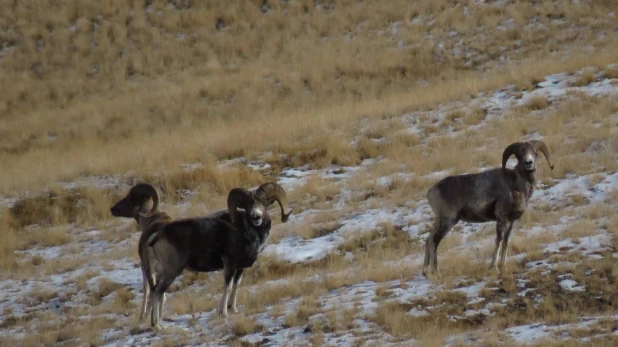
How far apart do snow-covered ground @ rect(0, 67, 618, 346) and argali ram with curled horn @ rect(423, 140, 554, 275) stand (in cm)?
61

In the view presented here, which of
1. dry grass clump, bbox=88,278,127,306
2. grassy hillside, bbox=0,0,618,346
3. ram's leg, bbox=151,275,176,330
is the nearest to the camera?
grassy hillside, bbox=0,0,618,346

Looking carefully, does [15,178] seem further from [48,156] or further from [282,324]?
[282,324]

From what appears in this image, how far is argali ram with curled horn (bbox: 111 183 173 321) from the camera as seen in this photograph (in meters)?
12.7

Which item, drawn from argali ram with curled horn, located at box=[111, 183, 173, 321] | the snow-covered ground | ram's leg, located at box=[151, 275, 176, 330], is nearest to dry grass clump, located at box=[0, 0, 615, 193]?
the snow-covered ground

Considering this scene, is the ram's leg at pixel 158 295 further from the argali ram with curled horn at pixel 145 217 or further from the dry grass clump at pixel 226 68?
the dry grass clump at pixel 226 68

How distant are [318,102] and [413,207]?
12017 millimetres

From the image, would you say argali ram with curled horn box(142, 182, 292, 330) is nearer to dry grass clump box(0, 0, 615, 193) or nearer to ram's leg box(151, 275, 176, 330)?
ram's leg box(151, 275, 176, 330)

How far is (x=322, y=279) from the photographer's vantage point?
46.8 feet

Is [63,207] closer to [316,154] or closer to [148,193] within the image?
[316,154]

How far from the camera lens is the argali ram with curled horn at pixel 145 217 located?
12.7 metres

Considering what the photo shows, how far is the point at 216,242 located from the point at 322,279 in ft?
7.70

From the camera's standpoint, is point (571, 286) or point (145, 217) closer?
point (571, 286)

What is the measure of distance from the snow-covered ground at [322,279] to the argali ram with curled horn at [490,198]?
61 centimetres

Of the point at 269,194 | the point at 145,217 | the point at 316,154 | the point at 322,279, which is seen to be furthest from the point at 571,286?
the point at 316,154
